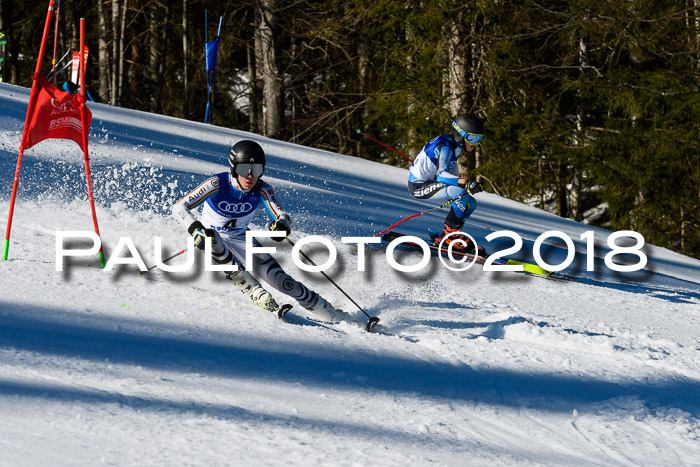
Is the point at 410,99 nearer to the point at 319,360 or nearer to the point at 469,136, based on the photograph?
the point at 469,136

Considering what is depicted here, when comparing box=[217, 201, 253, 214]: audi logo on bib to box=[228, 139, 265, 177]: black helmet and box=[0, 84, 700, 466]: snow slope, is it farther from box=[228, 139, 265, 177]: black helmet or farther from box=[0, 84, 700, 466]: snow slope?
box=[0, 84, 700, 466]: snow slope

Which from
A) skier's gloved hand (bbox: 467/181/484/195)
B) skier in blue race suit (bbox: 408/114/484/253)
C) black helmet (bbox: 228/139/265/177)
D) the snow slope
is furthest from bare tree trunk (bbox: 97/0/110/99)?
black helmet (bbox: 228/139/265/177)

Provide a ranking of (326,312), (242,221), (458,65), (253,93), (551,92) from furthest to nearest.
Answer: (253,93)
(551,92)
(458,65)
(242,221)
(326,312)

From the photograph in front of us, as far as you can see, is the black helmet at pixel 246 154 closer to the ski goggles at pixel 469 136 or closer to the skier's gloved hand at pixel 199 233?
the skier's gloved hand at pixel 199 233

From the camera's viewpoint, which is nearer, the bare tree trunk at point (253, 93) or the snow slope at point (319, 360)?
the snow slope at point (319, 360)

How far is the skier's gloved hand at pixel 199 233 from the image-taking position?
15.7 feet

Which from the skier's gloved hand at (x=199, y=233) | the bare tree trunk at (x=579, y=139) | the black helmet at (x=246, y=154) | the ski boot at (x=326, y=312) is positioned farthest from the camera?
the bare tree trunk at (x=579, y=139)

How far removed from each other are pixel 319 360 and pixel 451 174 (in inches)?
Answer: 156

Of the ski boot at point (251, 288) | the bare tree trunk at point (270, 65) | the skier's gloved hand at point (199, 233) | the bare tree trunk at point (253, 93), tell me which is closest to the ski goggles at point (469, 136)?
the ski boot at point (251, 288)

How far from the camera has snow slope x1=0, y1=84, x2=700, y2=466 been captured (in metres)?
3.10

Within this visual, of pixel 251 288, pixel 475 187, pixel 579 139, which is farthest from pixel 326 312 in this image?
pixel 579 139

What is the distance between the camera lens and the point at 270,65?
60.4ft

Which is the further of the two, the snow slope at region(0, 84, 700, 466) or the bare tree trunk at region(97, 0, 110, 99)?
the bare tree trunk at region(97, 0, 110, 99)

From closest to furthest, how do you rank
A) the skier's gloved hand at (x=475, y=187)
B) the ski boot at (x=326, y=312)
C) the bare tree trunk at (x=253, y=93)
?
1. the ski boot at (x=326, y=312)
2. the skier's gloved hand at (x=475, y=187)
3. the bare tree trunk at (x=253, y=93)
